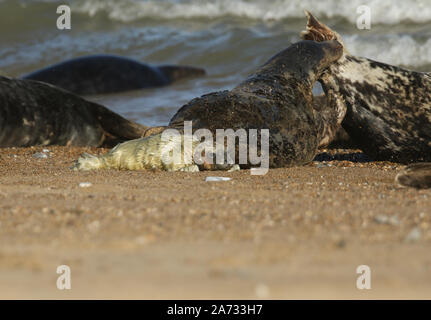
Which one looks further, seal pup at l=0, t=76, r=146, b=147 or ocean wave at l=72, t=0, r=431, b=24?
ocean wave at l=72, t=0, r=431, b=24

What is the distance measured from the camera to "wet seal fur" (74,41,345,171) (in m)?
4.80

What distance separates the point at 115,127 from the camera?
695cm

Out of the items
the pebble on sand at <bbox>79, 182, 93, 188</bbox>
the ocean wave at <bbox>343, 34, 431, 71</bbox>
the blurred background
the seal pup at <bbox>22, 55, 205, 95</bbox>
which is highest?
the blurred background

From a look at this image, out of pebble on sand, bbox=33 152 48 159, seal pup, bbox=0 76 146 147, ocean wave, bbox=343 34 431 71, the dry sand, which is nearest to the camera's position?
the dry sand

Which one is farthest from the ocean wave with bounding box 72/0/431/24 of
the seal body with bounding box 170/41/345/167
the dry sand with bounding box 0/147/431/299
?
the dry sand with bounding box 0/147/431/299

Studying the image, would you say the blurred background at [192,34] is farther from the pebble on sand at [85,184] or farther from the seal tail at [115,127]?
the pebble on sand at [85,184]

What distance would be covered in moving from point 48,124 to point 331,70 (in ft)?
9.80

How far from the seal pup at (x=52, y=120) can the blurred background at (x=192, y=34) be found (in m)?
1.40

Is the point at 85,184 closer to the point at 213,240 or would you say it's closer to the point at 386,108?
the point at 213,240

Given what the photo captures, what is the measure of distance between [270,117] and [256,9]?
35.8 feet

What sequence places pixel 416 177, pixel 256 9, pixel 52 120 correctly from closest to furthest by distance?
pixel 416 177, pixel 52 120, pixel 256 9

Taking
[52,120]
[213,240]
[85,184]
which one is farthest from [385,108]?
[213,240]

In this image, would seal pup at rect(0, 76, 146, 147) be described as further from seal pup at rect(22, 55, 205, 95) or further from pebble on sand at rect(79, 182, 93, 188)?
seal pup at rect(22, 55, 205, 95)

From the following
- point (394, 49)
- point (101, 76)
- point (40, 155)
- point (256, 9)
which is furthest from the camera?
point (256, 9)
